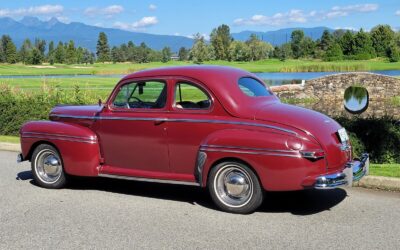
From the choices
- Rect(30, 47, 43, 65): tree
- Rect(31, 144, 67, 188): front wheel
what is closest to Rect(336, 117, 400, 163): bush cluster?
Rect(31, 144, 67, 188): front wheel

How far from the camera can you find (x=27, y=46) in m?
119

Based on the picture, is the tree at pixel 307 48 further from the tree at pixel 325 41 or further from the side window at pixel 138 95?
the side window at pixel 138 95

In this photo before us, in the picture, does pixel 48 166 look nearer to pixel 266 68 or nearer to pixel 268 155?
pixel 268 155

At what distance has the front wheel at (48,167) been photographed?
7.86 meters

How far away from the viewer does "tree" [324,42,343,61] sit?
91.4m

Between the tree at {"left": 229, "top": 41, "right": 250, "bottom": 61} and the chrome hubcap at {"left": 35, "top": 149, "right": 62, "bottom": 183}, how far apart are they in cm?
10138

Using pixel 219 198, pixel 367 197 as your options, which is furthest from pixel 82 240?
pixel 367 197

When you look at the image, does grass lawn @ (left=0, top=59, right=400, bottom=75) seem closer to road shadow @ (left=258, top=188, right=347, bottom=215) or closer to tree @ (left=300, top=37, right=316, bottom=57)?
tree @ (left=300, top=37, right=316, bottom=57)

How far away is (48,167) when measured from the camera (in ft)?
26.1

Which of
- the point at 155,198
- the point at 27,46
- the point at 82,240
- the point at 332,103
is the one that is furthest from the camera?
the point at 27,46

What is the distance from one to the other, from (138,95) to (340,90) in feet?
59.4

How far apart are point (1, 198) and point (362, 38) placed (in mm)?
96811

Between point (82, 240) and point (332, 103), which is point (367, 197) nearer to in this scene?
point (82, 240)

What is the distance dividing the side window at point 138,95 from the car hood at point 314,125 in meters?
1.58
